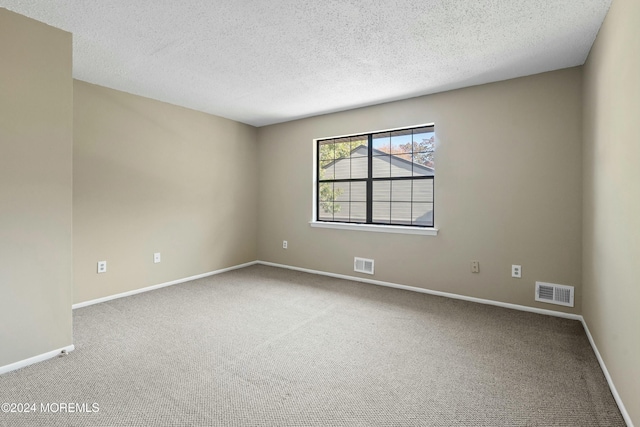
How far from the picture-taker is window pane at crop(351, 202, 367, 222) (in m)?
4.52

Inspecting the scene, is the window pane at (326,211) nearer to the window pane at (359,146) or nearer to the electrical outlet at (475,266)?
the window pane at (359,146)

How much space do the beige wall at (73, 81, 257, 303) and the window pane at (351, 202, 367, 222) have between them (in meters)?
1.84

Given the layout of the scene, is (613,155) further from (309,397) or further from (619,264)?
(309,397)

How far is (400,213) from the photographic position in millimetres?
4172

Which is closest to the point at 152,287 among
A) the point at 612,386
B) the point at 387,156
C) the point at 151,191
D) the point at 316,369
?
the point at 151,191

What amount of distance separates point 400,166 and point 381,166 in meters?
0.28

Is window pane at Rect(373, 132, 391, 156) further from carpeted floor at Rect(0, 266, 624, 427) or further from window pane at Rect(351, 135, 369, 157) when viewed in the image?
carpeted floor at Rect(0, 266, 624, 427)

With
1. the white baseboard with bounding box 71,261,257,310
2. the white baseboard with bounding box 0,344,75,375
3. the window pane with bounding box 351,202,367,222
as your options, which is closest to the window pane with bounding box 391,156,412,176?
the window pane with bounding box 351,202,367,222

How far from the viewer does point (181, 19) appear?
2.22m

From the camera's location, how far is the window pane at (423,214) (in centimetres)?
394

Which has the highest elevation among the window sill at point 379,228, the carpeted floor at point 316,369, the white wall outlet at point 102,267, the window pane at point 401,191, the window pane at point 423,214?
the window pane at point 401,191

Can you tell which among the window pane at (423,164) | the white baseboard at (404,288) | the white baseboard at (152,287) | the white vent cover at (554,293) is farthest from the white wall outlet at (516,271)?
the white baseboard at (152,287)

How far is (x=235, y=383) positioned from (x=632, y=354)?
2.14 metres

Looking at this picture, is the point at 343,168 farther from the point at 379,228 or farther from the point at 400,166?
the point at 379,228
